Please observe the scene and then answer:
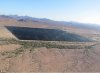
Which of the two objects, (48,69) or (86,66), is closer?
(48,69)

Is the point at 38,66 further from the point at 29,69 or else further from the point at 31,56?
the point at 31,56

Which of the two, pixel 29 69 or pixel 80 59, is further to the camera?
pixel 80 59

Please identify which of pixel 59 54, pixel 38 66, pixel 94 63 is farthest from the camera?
pixel 59 54

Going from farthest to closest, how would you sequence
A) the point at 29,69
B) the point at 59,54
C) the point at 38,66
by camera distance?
the point at 59,54, the point at 38,66, the point at 29,69

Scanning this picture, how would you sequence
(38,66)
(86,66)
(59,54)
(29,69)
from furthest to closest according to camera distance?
(59,54)
(86,66)
(38,66)
(29,69)

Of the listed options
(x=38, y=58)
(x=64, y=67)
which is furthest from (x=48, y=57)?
(x=64, y=67)

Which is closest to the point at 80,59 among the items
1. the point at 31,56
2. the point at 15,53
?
the point at 31,56

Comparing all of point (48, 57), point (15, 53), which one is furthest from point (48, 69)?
point (15, 53)

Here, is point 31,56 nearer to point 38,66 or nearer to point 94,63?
point 38,66

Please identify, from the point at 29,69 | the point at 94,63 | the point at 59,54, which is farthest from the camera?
the point at 59,54
